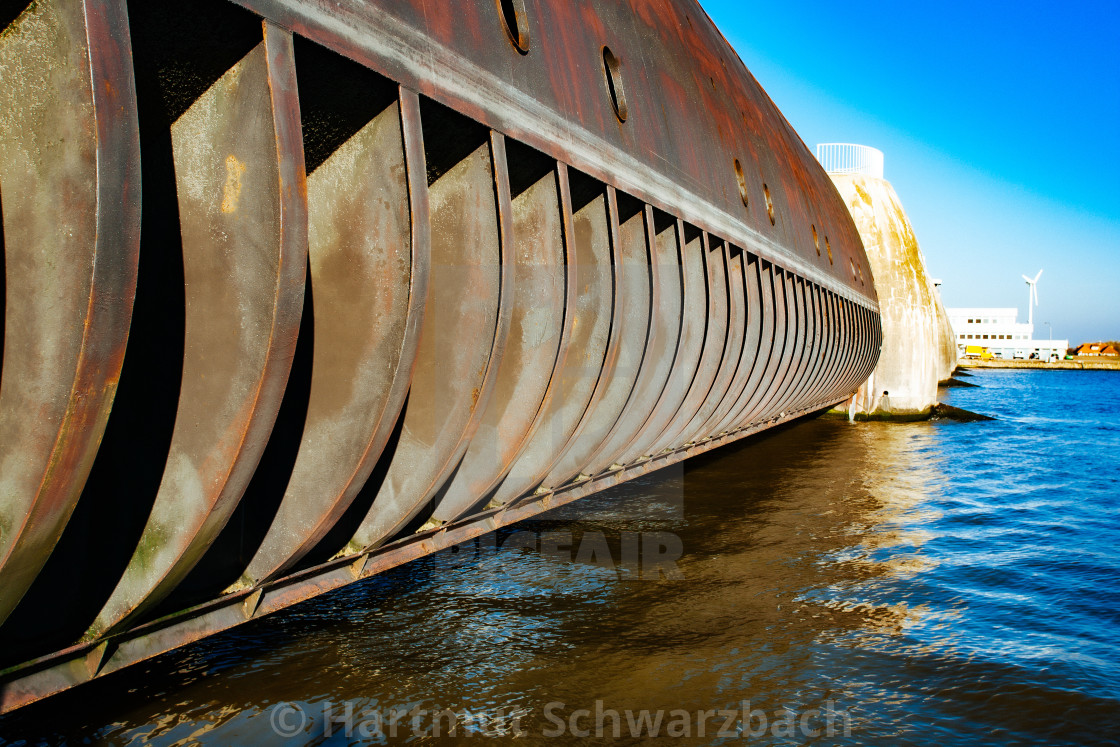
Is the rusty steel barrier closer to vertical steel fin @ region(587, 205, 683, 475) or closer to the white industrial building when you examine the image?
vertical steel fin @ region(587, 205, 683, 475)

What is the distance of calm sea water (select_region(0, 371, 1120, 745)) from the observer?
4543mm

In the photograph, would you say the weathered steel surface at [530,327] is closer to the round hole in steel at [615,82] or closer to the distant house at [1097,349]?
the round hole in steel at [615,82]

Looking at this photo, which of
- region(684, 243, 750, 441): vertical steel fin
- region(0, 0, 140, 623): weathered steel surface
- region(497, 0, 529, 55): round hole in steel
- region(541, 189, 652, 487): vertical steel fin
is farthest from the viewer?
region(684, 243, 750, 441): vertical steel fin

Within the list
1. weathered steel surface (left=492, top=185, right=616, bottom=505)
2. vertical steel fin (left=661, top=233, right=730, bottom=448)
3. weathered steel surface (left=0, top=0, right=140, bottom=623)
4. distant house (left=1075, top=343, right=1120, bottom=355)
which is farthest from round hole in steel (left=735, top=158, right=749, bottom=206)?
distant house (left=1075, top=343, right=1120, bottom=355)

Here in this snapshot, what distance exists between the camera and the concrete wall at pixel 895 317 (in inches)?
892

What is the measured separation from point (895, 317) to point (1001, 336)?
115515 millimetres

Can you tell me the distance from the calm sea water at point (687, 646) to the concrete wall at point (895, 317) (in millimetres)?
12709

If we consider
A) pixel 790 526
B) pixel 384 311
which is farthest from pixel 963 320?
pixel 384 311

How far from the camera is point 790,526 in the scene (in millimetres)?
10016

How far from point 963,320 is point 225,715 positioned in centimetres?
13769

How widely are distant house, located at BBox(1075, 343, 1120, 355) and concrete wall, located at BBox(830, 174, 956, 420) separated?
125 metres

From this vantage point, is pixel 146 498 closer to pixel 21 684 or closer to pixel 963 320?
pixel 21 684

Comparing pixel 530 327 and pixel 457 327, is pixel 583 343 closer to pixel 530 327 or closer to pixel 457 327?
pixel 530 327

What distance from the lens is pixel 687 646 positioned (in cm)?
569
